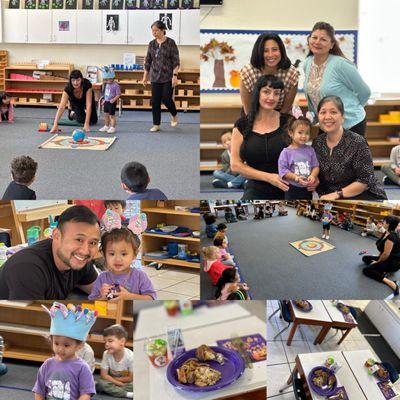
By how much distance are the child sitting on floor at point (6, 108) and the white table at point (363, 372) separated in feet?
6.22

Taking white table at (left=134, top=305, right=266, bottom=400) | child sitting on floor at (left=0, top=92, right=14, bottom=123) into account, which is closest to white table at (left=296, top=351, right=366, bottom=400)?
white table at (left=134, top=305, right=266, bottom=400)

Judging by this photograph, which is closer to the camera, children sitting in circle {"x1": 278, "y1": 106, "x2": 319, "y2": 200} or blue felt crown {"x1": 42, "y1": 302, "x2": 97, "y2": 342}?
children sitting in circle {"x1": 278, "y1": 106, "x2": 319, "y2": 200}

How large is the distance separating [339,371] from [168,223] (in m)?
1.10

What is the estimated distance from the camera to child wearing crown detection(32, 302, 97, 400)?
7.61 ft

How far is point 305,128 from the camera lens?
2.13 meters

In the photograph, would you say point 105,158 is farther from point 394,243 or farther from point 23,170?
point 394,243

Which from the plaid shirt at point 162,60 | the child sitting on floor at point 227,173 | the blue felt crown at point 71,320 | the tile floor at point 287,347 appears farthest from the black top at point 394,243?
the blue felt crown at point 71,320

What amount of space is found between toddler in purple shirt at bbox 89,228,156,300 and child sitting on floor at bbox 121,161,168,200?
0.16 meters

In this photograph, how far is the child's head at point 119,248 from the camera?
2.20 m

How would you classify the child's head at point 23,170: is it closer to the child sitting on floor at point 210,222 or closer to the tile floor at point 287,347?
the child sitting on floor at point 210,222

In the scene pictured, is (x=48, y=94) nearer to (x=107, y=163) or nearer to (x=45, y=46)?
(x=45, y=46)

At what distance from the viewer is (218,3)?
2.10m

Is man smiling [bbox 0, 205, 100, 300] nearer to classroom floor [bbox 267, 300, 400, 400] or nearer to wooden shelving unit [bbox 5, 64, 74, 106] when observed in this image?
wooden shelving unit [bbox 5, 64, 74, 106]

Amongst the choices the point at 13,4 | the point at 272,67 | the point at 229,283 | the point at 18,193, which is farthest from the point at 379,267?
the point at 13,4
